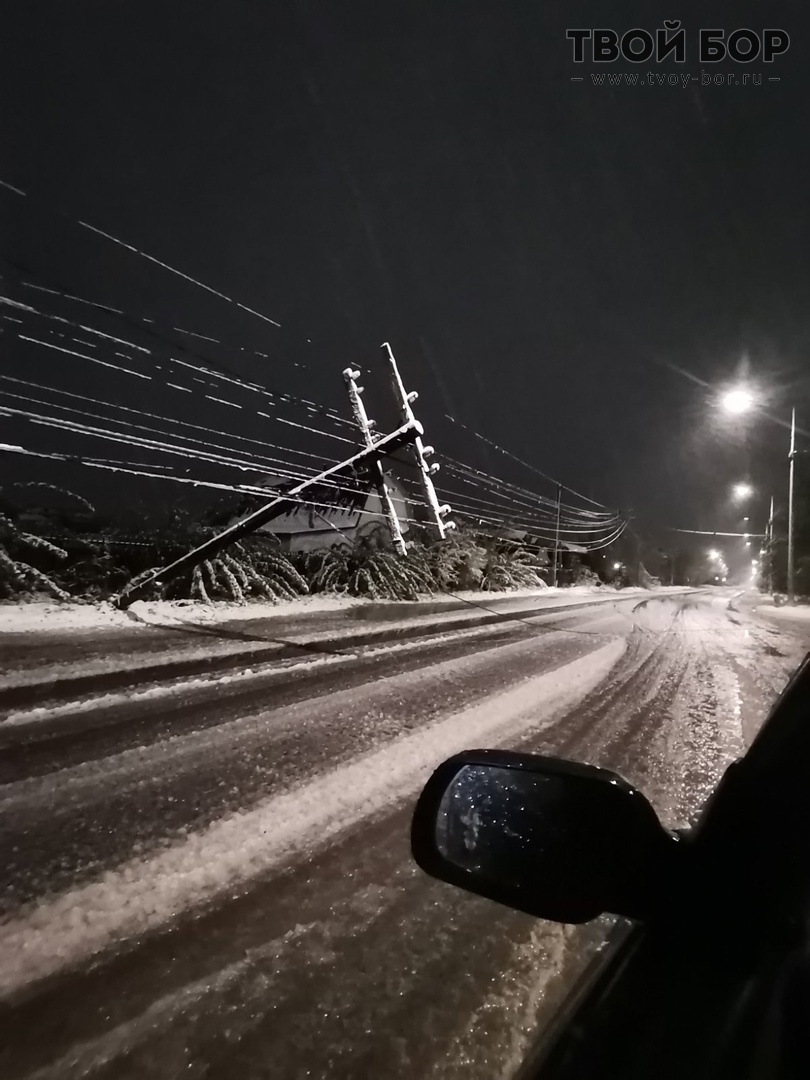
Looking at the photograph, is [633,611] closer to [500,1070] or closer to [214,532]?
[214,532]

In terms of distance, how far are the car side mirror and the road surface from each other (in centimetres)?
52

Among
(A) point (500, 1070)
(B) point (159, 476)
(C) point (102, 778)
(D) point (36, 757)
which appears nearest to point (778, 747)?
(A) point (500, 1070)

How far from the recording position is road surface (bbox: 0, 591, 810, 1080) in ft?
4.44

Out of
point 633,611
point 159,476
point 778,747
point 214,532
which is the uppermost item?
point 159,476

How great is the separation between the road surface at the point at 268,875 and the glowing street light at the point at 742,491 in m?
31.0

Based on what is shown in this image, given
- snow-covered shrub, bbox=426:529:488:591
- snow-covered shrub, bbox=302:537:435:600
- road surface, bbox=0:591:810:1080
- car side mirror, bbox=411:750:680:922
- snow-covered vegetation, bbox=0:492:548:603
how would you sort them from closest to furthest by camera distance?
car side mirror, bbox=411:750:680:922 < road surface, bbox=0:591:810:1080 < snow-covered vegetation, bbox=0:492:548:603 < snow-covered shrub, bbox=302:537:435:600 < snow-covered shrub, bbox=426:529:488:591

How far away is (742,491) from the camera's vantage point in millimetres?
32719

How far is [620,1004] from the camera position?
3.14 ft

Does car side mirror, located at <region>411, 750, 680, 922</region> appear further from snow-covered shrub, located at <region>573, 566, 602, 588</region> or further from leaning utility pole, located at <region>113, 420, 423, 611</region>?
snow-covered shrub, located at <region>573, 566, 602, 588</region>

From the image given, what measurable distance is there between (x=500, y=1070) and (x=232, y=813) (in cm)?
157

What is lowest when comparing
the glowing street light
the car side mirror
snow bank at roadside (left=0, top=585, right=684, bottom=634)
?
snow bank at roadside (left=0, top=585, right=684, bottom=634)

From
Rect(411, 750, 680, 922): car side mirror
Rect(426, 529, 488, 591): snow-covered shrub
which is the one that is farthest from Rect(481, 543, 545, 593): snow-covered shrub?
Rect(411, 750, 680, 922): car side mirror

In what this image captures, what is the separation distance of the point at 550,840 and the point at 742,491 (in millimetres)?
37525

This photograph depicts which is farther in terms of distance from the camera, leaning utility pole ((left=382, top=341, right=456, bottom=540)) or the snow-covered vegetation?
leaning utility pole ((left=382, top=341, right=456, bottom=540))
